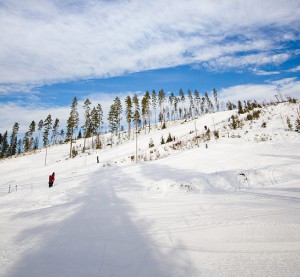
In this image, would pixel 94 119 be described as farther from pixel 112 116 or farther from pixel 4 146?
pixel 4 146

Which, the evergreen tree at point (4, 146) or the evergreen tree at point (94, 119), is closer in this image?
the evergreen tree at point (94, 119)

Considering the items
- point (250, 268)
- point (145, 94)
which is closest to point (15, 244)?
point (250, 268)

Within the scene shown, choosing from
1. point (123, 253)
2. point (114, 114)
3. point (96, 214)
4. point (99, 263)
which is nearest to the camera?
point (99, 263)

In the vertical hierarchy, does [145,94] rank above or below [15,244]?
above

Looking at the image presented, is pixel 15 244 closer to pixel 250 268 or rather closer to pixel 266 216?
pixel 250 268

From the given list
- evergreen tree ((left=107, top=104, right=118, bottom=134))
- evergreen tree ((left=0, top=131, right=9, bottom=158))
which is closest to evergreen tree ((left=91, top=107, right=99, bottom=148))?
evergreen tree ((left=107, top=104, right=118, bottom=134))

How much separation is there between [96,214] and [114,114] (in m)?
54.5

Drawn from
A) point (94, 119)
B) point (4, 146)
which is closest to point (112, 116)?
point (94, 119)

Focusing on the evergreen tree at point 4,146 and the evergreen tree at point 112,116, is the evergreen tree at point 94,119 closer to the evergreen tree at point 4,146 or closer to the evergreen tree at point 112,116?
the evergreen tree at point 112,116

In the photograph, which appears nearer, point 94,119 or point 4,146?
point 94,119

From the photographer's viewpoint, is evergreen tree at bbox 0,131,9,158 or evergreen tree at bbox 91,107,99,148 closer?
evergreen tree at bbox 91,107,99,148

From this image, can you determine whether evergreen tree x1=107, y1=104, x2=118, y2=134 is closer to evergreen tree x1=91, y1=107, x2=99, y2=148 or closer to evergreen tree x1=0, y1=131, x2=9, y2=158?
evergreen tree x1=91, y1=107, x2=99, y2=148

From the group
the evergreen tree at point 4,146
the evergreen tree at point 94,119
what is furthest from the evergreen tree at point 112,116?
the evergreen tree at point 4,146

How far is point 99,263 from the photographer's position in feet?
9.56
